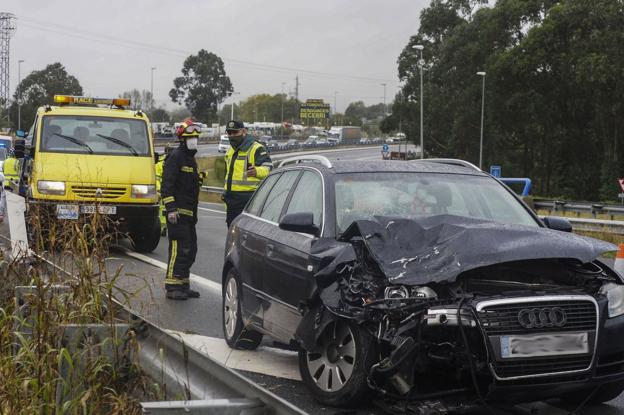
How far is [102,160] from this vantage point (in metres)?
14.3

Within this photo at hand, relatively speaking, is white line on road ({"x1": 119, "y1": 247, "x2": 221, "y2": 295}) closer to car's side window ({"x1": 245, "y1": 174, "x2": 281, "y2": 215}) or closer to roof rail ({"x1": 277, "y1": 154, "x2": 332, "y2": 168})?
car's side window ({"x1": 245, "y1": 174, "x2": 281, "y2": 215})

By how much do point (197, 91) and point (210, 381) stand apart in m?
138

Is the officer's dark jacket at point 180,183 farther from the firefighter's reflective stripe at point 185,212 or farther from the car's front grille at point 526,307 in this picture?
the car's front grille at point 526,307

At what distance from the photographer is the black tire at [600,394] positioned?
18.4ft

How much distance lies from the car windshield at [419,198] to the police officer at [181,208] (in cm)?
398

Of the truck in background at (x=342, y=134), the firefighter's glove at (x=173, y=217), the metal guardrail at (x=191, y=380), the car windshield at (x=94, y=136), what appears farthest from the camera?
the truck in background at (x=342, y=134)

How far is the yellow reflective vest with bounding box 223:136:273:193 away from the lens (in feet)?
35.8

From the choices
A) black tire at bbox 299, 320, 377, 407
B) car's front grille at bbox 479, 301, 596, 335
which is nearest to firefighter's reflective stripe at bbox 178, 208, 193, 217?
black tire at bbox 299, 320, 377, 407

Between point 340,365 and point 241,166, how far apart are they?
589 centimetres

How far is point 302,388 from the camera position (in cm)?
618

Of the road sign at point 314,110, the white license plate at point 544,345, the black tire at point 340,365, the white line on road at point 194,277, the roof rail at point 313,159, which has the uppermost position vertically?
the road sign at point 314,110

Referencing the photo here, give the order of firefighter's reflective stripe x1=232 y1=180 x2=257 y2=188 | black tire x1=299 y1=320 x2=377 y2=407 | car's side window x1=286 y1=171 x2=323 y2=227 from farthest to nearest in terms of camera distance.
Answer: firefighter's reflective stripe x1=232 y1=180 x2=257 y2=188
car's side window x1=286 y1=171 x2=323 y2=227
black tire x1=299 y1=320 x2=377 y2=407

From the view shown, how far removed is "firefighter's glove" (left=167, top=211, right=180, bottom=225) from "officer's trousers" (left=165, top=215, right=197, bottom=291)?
0.07m

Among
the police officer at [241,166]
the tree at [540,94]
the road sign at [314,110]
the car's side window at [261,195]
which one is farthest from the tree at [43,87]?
the car's side window at [261,195]
